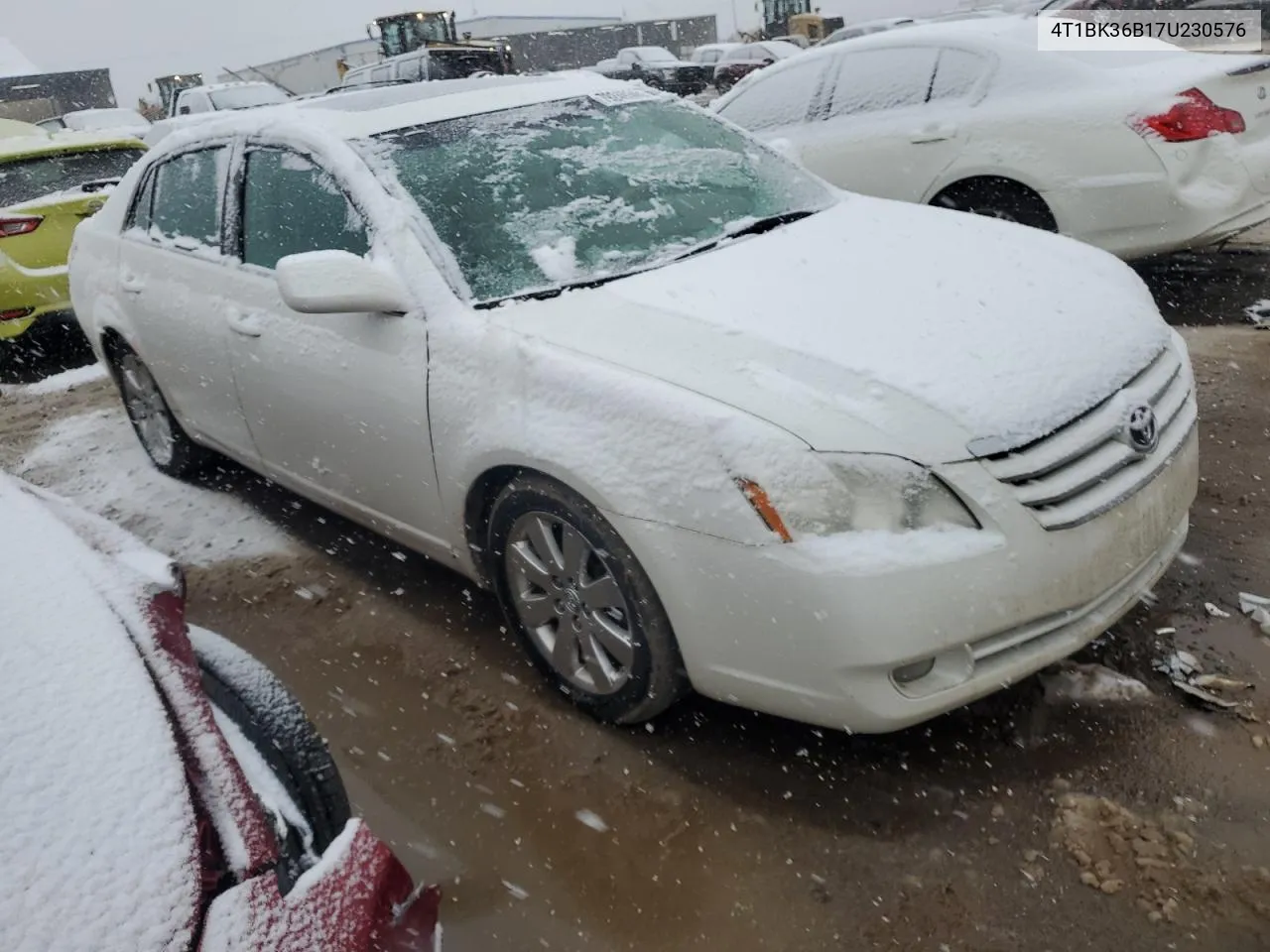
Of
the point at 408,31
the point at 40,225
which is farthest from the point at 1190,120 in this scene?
the point at 408,31

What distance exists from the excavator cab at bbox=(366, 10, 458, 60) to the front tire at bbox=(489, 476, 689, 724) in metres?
25.4

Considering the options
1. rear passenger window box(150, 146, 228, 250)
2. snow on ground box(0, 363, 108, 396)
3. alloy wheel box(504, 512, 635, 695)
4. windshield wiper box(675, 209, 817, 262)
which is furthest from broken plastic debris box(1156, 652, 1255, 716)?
snow on ground box(0, 363, 108, 396)

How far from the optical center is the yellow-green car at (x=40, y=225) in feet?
21.2

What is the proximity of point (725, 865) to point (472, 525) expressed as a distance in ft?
3.73

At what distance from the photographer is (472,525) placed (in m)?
2.82

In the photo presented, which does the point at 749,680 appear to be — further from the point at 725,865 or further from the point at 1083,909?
the point at 1083,909

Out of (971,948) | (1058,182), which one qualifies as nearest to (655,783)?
(971,948)

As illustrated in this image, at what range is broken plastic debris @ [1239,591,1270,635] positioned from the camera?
9.21ft

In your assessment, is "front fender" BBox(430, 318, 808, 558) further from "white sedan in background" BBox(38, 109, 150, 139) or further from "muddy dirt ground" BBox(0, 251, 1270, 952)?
"white sedan in background" BBox(38, 109, 150, 139)

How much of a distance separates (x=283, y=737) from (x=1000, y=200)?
4.68 metres

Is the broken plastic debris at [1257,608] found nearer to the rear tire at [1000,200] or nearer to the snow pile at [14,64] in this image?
the rear tire at [1000,200]

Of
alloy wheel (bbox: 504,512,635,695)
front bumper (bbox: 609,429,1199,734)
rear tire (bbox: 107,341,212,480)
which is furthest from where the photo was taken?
rear tire (bbox: 107,341,212,480)

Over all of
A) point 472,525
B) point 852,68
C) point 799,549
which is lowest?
point 472,525

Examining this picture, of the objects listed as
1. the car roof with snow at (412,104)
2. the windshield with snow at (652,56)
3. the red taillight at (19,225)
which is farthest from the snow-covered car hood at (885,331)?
the windshield with snow at (652,56)
